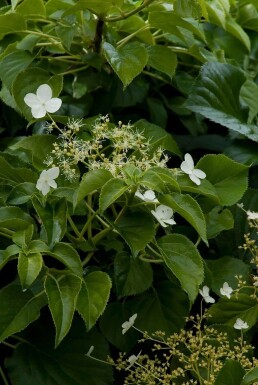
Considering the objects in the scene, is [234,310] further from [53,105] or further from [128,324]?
[53,105]

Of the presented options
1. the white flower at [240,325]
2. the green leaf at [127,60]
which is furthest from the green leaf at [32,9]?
the white flower at [240,325]

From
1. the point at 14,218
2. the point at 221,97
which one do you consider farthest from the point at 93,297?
the point at 221,97

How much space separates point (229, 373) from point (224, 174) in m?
0.33

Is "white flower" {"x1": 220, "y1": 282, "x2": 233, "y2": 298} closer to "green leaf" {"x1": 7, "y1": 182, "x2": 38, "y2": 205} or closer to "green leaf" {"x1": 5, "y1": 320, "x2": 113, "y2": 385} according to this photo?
"green leaf" {"x1": 5, "y1": 320, "x2": 113, "y2": 385}

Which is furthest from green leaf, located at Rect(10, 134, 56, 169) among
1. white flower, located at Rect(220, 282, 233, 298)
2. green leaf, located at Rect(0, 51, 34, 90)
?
white flower, located at Rect(220, 282, 233, 298)

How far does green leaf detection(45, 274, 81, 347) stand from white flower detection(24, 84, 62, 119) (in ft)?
0.83

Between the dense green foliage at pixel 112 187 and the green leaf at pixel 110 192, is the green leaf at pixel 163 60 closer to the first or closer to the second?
the dense green foliage at pixel 112 187

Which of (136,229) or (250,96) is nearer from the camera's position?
(136,229)

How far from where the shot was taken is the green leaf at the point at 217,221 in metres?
1.20

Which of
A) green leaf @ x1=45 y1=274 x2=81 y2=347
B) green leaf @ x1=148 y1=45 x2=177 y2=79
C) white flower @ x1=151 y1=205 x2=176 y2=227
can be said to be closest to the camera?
green leaf @ x1=45 y1=274 x2=81 y2=347

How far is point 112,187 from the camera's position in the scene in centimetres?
99

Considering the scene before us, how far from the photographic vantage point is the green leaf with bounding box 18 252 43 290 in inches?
37.2

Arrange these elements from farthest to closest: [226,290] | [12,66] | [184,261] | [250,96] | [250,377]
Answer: [250,96], [12,66], [226,290], [184,261], [250,377]

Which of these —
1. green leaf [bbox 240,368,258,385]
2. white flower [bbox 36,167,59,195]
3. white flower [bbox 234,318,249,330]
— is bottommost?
white flower [bbox 234,318,249,330]
